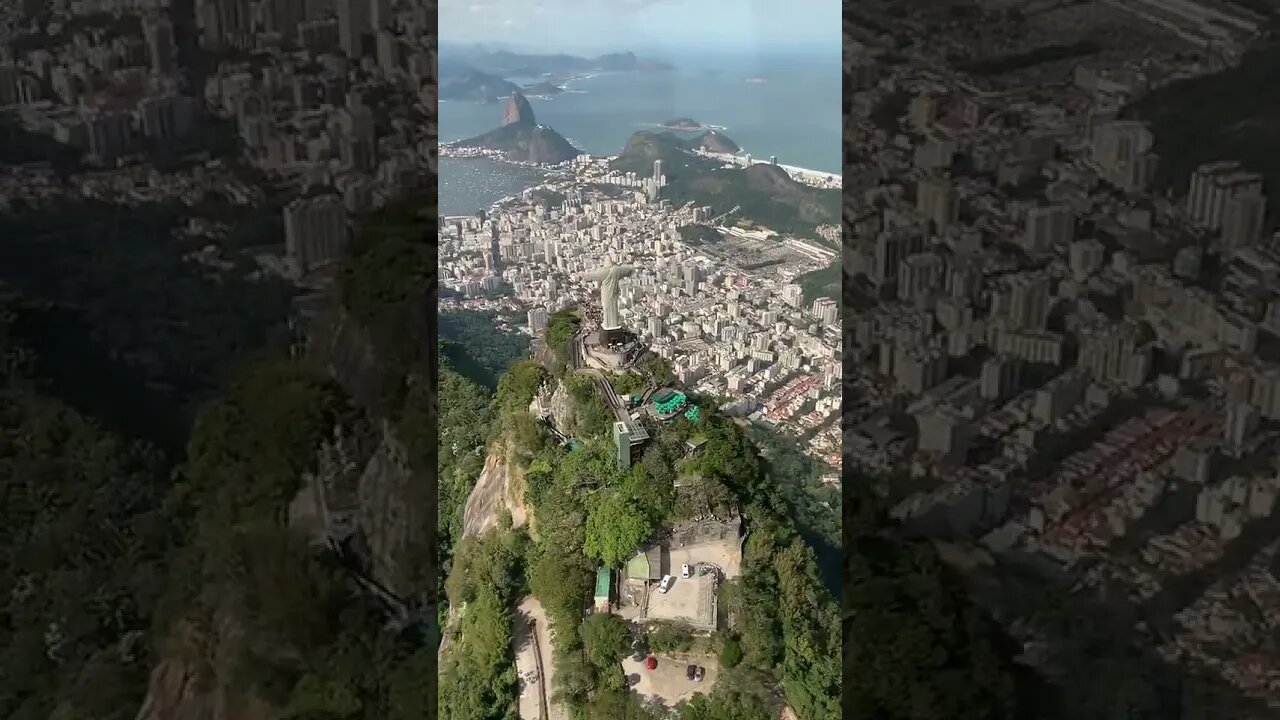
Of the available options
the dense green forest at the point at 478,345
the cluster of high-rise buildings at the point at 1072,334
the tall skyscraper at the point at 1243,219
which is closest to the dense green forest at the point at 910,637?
the cluster of high-rise buildings at the point at 1072,334

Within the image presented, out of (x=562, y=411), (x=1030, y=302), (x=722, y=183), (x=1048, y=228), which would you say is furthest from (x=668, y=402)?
(x=1048, y=228)

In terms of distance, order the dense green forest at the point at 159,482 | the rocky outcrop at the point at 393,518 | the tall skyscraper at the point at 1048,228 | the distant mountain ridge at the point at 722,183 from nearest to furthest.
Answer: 1. the dense green forest at the point at 159,482
2. the tall skyscraper at the point at 1048,228
3. the rocky outcrop at the point at 393,518
4. the distant mountain ridge at the point at 722,183

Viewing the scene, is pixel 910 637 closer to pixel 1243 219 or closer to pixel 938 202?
pixel 938 202

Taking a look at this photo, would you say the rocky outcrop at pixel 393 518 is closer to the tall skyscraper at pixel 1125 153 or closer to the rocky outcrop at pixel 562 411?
the rocky outcrop at pixel 562 411

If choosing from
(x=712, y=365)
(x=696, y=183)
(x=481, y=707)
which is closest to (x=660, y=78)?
(x=696, y=183)

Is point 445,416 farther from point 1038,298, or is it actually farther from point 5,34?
point 1038,298

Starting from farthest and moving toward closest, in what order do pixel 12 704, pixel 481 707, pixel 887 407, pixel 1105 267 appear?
pixel 481 707 < pixel 887 407 < pixel 1105 267 < pixel 12 704

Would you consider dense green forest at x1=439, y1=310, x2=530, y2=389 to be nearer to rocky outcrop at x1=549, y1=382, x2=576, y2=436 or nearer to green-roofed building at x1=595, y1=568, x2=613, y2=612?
rocky outcrop at x1=549, y1=382, x2=576, y2=436
